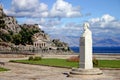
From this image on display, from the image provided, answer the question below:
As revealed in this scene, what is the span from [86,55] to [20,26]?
14562cm

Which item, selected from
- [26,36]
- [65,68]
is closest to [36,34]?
[26,36]

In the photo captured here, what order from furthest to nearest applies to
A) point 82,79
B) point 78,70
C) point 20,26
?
point 20,26 < point 78,70 < point 82,79

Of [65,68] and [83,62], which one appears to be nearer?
[83,62]

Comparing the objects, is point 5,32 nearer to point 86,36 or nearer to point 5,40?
point 5,40

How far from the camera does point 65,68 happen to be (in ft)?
108

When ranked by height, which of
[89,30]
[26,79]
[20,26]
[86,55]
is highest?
[20,26]

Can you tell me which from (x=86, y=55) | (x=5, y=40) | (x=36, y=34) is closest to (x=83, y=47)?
(x=86, y=55)

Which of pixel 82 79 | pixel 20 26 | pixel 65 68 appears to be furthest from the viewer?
pixel 20 26

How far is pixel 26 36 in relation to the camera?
143125mm

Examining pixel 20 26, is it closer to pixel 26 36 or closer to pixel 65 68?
pixel 26 36

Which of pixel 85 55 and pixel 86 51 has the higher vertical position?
pixel 86 51

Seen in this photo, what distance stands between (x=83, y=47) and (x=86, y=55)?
704 mm

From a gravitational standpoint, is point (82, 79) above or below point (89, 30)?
below

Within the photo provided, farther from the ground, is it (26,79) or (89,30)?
(89,30)
